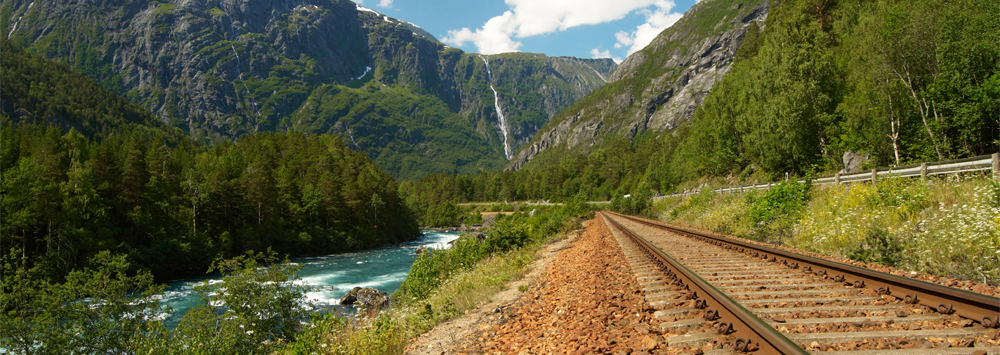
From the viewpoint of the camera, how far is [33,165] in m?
30.8

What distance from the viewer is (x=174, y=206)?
1657 inches

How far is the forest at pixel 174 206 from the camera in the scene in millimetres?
29125

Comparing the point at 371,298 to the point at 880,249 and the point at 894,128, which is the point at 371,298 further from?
the point at 894,128

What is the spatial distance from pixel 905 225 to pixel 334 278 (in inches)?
1240

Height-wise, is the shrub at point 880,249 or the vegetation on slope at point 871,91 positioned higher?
the vegetation on slope at point 871,91

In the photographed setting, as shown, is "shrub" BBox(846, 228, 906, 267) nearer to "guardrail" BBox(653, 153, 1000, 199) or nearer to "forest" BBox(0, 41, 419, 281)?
"guardrail" BBox(653, 153, 1000, 199)

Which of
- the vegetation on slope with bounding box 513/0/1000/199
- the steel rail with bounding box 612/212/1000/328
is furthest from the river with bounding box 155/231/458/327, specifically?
the vegetation on slope with bounding box 513/0/1000/199

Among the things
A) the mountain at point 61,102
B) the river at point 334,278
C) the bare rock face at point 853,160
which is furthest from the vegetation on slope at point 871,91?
the mountain at point 61,102

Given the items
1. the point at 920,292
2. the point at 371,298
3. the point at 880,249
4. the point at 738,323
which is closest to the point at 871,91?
the point at 880,249

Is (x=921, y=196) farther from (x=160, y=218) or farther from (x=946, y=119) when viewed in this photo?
(x=160, y=218)

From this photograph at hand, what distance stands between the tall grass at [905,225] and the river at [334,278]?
47.6ft

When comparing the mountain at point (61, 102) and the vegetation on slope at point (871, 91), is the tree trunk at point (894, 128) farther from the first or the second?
the mountain at point (61, 102)

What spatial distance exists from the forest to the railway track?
15436mm

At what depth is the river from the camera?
24.3 m
